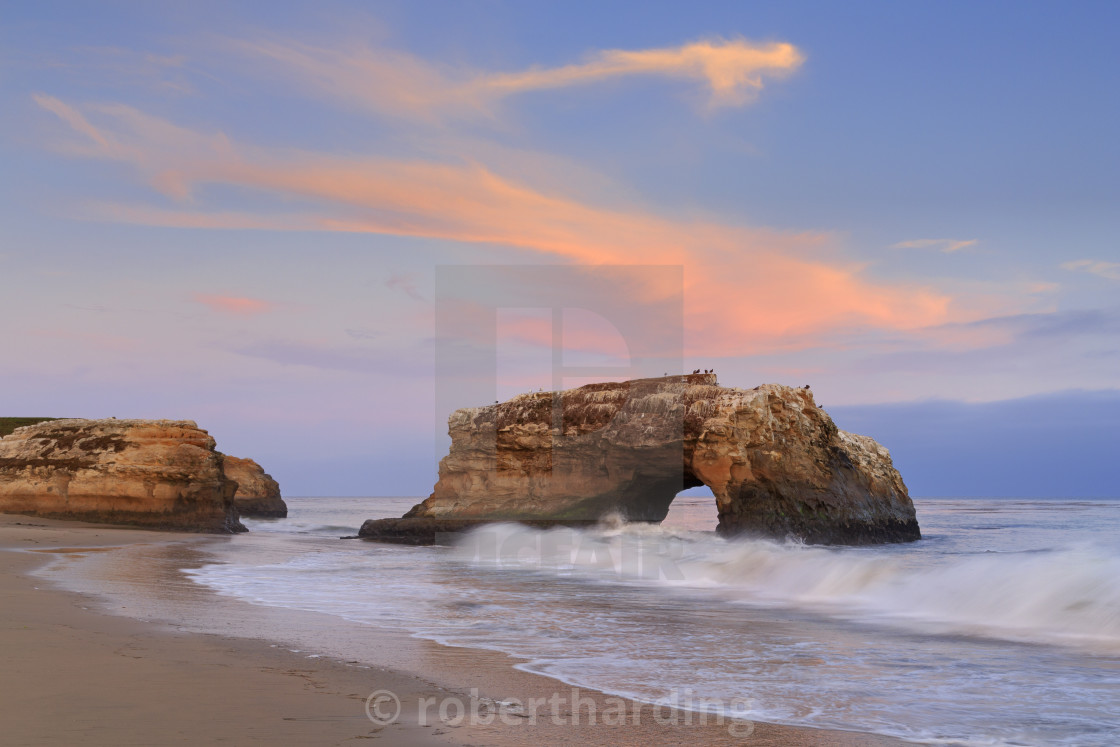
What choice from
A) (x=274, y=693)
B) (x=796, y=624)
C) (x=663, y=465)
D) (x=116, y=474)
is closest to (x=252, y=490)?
(x=116, y=474)

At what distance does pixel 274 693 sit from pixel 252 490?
4841 centimetres

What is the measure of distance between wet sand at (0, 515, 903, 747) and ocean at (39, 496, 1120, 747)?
0.40 m

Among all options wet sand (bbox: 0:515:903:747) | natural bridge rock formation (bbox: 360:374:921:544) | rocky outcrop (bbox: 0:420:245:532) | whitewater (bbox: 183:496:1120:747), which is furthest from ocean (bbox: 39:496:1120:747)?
rocky outcrop (bbox: 0:420:245:532)

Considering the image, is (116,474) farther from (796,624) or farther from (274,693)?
(274,693)

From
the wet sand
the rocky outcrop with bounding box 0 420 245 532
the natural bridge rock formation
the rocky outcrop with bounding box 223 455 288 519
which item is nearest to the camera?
the wet sand

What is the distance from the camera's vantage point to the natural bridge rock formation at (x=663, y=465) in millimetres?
24172

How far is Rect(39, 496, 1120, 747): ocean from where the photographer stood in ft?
17.3

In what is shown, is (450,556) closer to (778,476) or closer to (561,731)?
(778,476)

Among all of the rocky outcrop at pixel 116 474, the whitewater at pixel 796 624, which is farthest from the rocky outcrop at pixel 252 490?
the whitewater at pixel 796 624

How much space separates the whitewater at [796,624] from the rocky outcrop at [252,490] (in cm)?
3138

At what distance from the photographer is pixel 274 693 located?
4684mm

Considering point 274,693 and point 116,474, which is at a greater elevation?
point 116,474

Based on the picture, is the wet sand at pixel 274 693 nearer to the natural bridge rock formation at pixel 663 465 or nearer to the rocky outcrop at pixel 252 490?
the natural bridge rock formation at pixel 663 465

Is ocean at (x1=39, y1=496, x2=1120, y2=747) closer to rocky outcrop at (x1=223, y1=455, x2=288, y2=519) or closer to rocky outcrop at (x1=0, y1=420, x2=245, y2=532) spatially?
rocky outcrop at (x1=0, y1=420, x2=245, y2=532)
